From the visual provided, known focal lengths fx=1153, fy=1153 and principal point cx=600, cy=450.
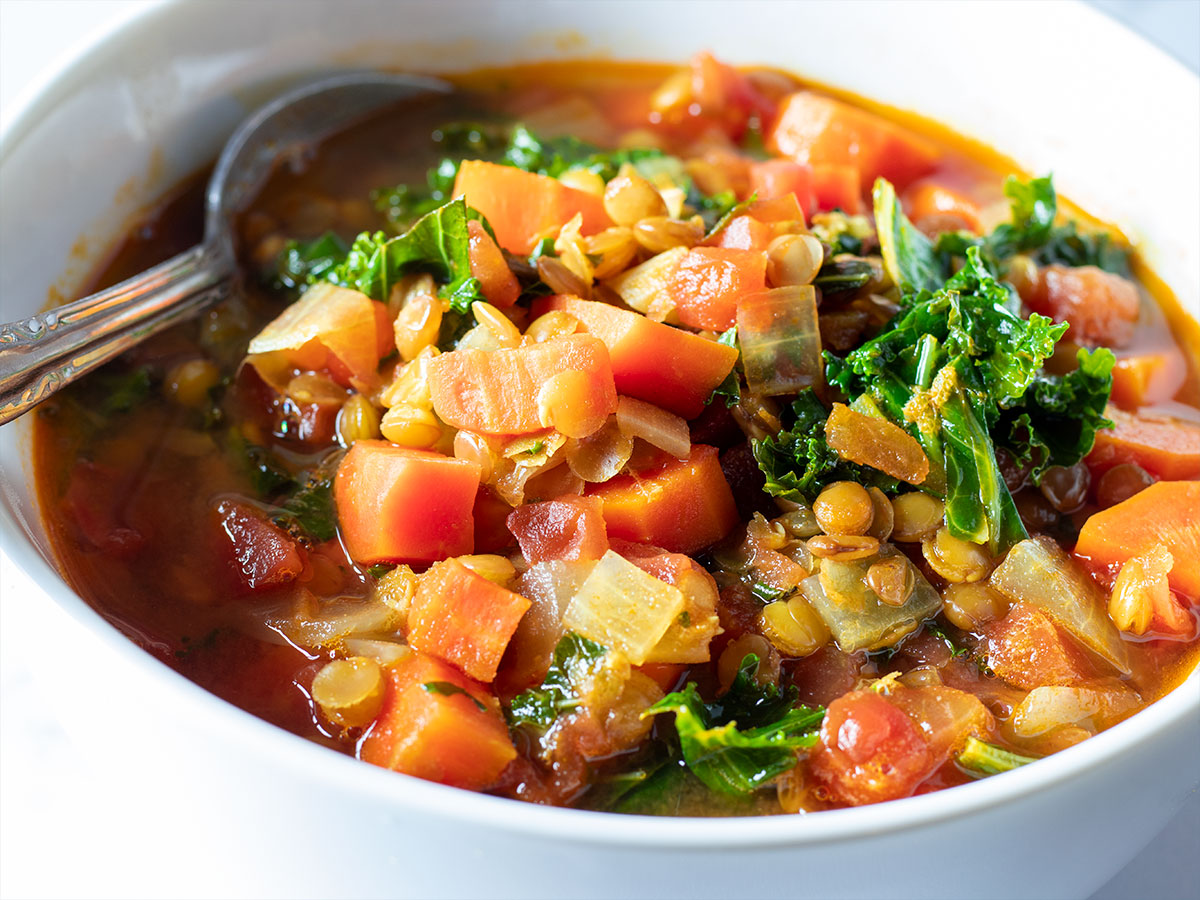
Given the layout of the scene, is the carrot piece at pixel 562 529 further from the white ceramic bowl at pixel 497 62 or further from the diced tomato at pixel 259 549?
the white ceramic bowl at pixel 497 62

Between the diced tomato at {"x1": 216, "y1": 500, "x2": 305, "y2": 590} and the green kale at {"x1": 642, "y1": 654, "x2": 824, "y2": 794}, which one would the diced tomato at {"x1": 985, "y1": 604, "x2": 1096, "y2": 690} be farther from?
the diced tomato at {"x1": 216, "y1": 500, "x2": 305, "y2": 590}

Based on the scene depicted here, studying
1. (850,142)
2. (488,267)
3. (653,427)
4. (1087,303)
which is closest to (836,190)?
(850,142)

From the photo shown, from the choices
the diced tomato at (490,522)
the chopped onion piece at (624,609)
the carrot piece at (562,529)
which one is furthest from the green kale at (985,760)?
the diced tomato at (490,522)

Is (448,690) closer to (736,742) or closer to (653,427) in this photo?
(736,742)

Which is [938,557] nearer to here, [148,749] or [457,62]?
[148,749]

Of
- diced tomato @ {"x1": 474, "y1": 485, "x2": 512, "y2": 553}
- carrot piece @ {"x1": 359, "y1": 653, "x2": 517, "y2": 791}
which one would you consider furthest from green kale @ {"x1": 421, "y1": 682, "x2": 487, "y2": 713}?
diced tomato @ {"x1": 474, "y1": 485, "x2": 512, "y2": 553}
